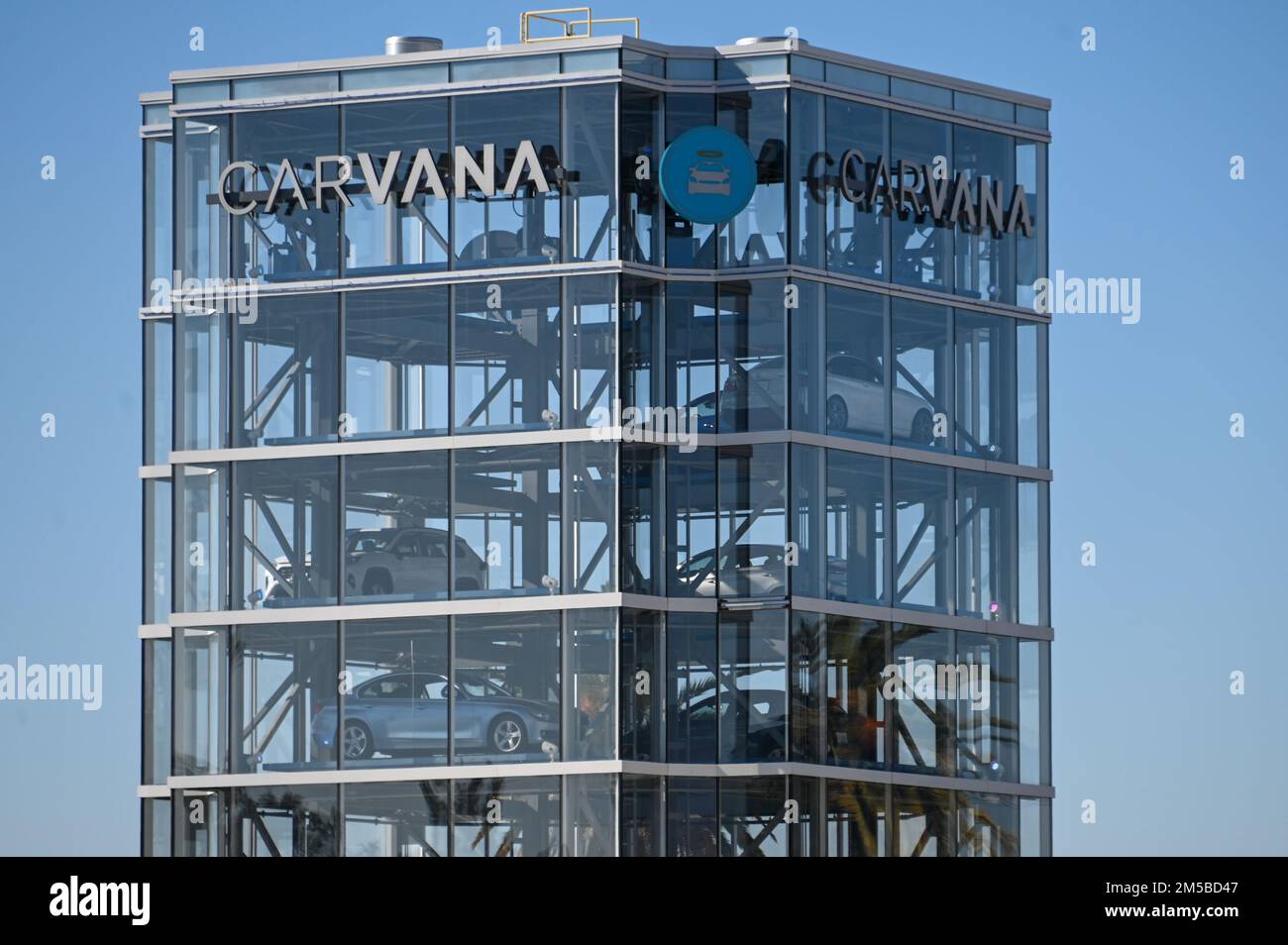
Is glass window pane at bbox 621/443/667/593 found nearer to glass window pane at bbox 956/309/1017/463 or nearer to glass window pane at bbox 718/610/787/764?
glass window pane at bbox 718/610/787/764

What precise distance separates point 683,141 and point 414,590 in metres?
12.1

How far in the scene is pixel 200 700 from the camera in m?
58.3

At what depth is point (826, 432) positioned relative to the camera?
57.5 metres

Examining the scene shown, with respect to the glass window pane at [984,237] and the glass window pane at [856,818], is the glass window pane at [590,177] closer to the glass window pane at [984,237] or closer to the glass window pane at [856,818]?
the glass window pane at [984,237]

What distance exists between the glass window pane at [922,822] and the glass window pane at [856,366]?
8.40 meters

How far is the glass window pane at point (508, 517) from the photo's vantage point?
56.5 meters

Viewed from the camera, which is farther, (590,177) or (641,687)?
(590,177)

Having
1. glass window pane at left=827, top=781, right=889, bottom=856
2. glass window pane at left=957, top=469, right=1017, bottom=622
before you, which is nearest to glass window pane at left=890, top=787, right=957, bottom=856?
glass window pane at left=827, top=781, right=889, bottom=856

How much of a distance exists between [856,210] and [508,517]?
36.0 feet

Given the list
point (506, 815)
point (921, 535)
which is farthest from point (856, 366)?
point (506, 815)

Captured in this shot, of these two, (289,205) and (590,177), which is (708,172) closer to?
(590,177)

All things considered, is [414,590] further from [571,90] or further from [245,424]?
[571,90]

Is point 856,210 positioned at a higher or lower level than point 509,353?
higher
